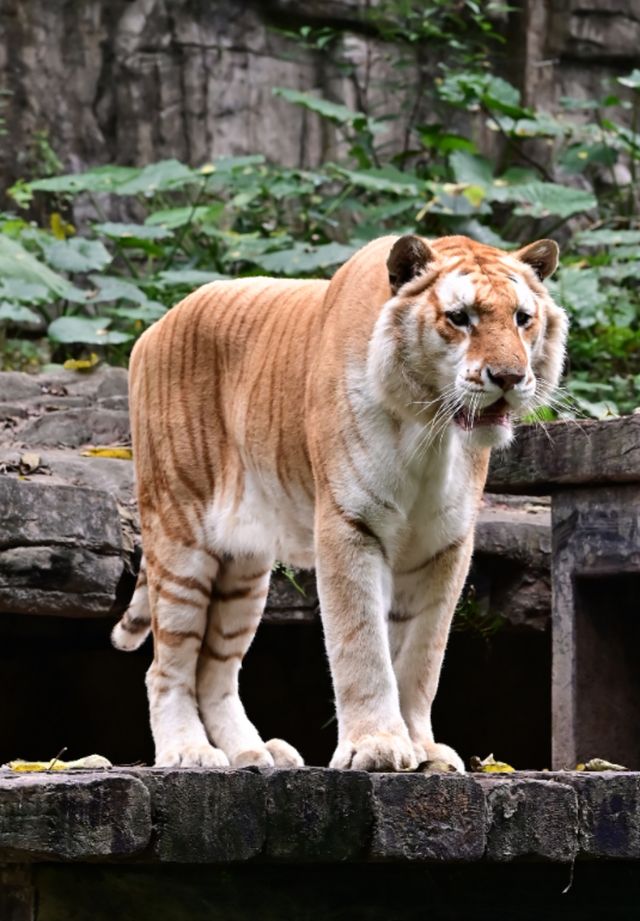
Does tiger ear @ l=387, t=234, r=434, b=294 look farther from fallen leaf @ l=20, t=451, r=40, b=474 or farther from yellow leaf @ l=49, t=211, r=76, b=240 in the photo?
yellow leaf @ l=49, t=211, r=76, b=240

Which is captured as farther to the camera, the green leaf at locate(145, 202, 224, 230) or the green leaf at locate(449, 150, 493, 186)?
the green leaf at locate(449, 150, 493, 186)

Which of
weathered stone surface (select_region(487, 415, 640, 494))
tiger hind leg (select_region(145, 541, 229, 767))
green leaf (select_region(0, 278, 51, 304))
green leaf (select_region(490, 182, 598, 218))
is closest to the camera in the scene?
tiger hind leg (select_region(145, 541, 229, 767))

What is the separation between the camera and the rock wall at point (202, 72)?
36.0 ft

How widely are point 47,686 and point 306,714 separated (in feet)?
4.01

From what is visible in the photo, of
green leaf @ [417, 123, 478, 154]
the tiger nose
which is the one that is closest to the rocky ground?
the tiger nose

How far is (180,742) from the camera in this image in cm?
459

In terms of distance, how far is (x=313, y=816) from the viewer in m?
3.12

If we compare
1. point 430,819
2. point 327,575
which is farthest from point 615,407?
point 430,819

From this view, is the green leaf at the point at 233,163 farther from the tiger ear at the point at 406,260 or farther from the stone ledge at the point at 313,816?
the stone ledge at the point at 313,816

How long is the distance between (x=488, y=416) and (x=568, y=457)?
4.70 ft

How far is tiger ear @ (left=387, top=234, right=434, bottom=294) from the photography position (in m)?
3.99

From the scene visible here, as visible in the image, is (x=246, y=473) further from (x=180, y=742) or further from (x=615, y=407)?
(x=615, y=407)

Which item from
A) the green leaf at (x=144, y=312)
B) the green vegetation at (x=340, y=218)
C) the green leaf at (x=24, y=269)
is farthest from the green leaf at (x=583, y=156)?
the green leaf at (x=24, y=269)

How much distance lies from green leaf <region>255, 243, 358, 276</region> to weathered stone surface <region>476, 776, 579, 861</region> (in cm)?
590
